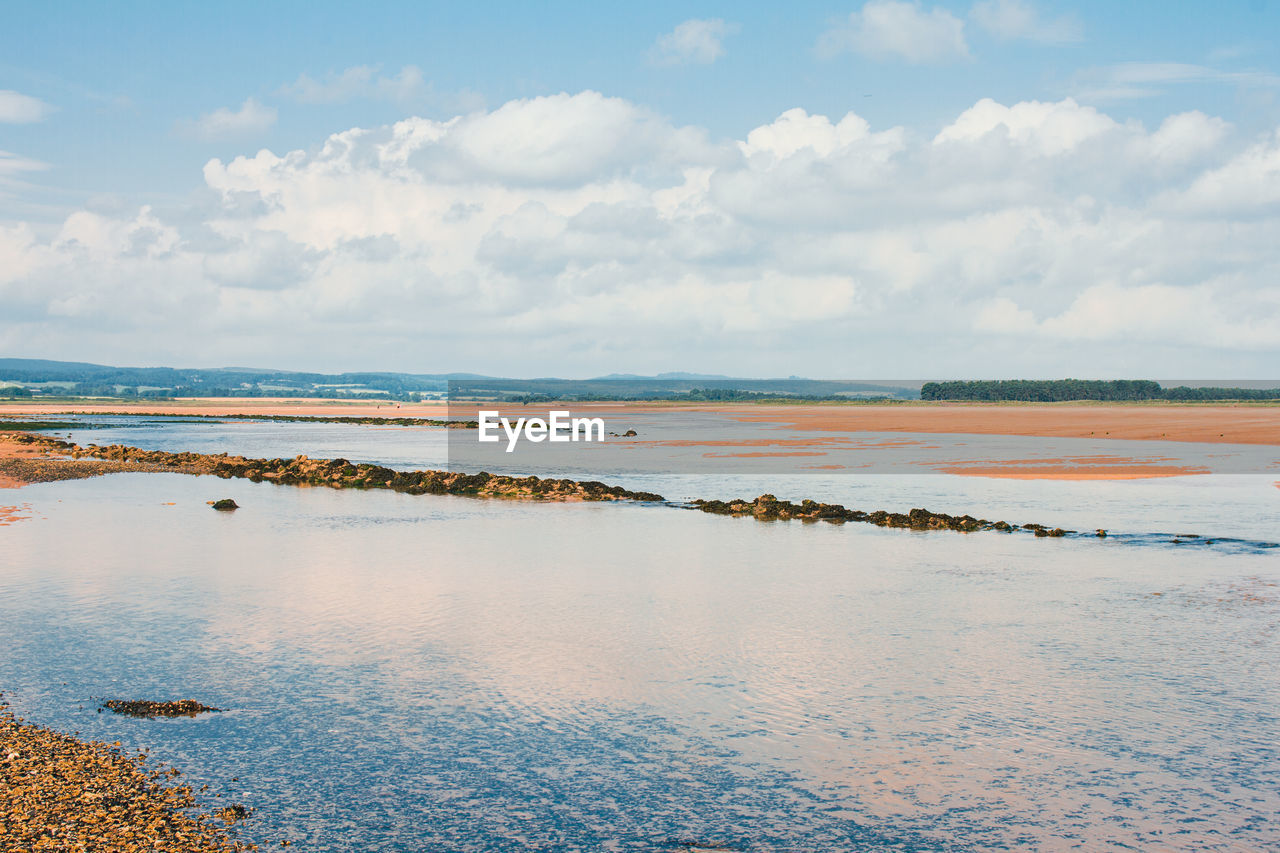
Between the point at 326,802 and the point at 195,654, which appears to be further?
the point at 195,654

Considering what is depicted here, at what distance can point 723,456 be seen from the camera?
4369cm

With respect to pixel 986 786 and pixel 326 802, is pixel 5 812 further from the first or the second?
pixel 986 786

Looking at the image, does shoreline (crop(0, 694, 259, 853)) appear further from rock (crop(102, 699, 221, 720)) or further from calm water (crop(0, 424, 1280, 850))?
rock (crop(102, 699, 221, 720))

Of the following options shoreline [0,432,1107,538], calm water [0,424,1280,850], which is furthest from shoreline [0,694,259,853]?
shoreline [0,432,1107,538]

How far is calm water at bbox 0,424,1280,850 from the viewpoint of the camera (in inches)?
272

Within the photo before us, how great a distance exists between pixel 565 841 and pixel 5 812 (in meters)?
3.73

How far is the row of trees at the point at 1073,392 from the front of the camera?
160 m

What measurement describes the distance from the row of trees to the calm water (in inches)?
5957

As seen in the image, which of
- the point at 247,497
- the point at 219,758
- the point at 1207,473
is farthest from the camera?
the point at 1207,473

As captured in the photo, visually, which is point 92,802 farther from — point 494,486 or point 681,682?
point 494,486

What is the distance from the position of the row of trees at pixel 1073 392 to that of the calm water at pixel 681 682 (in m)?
151

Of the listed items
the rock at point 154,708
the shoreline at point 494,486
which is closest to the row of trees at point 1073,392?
the shoreline at point 494,486

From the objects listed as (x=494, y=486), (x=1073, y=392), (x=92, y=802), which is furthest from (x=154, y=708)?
(x=1073, y=392)

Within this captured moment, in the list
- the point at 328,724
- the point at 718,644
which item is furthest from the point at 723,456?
the point at 328,724
